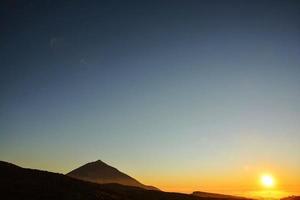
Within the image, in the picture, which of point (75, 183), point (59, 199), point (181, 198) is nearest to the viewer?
point (59, 199)

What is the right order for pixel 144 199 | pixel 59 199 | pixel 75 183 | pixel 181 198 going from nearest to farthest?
pixel 59 199 → pixel 75 183 → pixel 144 199 → pixel 181 198

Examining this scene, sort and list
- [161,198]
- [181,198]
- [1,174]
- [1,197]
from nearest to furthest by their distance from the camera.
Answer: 1. [1,197]
2. [1,174]
3. [161,198]
4. [181,198]

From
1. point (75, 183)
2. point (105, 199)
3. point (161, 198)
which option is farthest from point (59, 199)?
point (161, 198)

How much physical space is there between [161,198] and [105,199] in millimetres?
24816

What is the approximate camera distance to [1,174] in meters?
64.7

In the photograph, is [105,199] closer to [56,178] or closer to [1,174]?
[56,178]

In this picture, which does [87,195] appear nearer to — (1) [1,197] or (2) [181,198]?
(1) [1,197]

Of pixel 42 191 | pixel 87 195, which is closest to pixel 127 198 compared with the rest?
pixel 87 195

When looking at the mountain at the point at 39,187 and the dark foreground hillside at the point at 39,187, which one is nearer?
the mountain at the point at 39,187

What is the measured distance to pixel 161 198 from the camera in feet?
273

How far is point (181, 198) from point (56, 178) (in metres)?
34.4

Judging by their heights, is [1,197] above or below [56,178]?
below

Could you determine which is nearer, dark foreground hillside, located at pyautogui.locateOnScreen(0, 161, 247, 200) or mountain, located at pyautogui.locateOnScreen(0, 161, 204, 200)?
mountain, located at pyautogui.locateOnScreen(0, 161, 204, 200)

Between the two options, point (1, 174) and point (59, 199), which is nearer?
point (59, 199)
